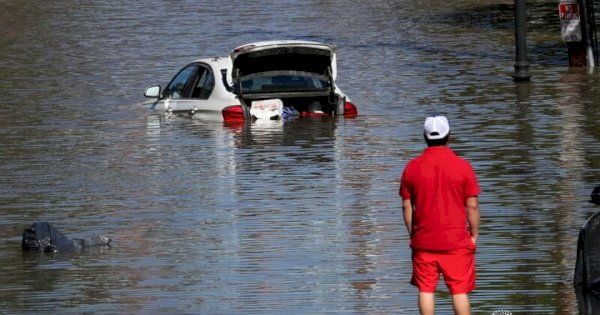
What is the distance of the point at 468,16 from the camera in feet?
171

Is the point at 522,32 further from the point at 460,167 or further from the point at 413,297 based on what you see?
A: the point at 460,167

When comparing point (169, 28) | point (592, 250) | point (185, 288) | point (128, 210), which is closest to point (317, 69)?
point (128, 210)

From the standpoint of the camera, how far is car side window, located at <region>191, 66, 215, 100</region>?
89.0 feet

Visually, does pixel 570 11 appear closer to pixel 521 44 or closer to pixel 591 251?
pixel 521 44

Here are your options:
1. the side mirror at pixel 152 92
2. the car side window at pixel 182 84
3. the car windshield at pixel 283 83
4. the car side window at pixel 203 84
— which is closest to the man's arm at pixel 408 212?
the car windshield at pixel 283 83

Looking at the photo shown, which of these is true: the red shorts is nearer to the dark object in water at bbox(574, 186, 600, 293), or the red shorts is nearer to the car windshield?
the dark object in water at bbox(574, 186, 600, 293)

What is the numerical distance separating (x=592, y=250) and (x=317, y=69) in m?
15.8

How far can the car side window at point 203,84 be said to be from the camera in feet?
89.0

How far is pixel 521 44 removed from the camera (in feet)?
103

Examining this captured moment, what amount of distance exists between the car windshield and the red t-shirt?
16085 millimetres

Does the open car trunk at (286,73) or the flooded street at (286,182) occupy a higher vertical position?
the open car trunk at (286,73)

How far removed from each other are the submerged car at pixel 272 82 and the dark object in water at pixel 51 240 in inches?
425

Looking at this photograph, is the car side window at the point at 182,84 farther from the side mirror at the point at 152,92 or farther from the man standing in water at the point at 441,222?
the man standing in water at the point at 441,222

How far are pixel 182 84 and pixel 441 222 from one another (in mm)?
18252
